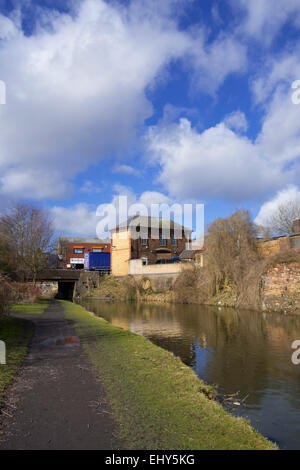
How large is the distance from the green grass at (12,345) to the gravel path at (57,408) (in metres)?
0.20

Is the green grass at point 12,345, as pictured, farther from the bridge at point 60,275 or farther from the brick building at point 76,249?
the brick building at point 76,249

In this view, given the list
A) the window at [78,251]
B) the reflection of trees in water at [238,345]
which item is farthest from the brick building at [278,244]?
the window at [78,251]

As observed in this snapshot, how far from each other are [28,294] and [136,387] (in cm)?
2421

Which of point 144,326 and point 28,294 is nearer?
point 144,326

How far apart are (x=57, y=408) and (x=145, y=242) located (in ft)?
168

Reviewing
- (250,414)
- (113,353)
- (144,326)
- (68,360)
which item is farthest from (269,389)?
(144,326)

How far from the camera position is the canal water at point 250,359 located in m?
6.97

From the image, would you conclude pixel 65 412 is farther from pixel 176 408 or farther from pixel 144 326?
pixel 144 326

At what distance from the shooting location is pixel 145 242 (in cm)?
5703

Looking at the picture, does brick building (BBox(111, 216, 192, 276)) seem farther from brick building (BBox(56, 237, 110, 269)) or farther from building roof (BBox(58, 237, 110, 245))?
building roof (BBox(58, 237, 110, 245))

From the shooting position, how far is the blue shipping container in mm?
61375

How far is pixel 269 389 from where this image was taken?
8695mm

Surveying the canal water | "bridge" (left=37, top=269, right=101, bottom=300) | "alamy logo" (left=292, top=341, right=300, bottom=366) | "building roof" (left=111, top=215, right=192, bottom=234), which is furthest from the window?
"alamy logo" (left=292, top=341, right=300, bottom=366)

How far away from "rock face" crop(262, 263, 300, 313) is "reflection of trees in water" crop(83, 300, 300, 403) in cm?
249
